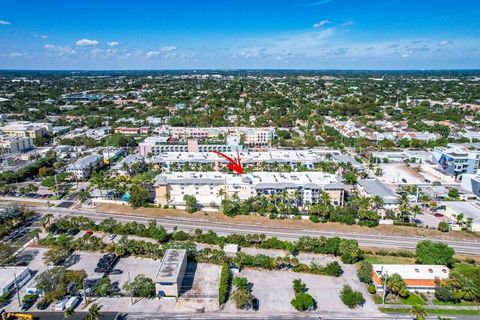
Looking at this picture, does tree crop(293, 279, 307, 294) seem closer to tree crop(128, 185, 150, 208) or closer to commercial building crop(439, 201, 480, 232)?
commercial building crop(439, 201, 480, 232)

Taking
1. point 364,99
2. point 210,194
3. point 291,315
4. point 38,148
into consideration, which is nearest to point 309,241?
point 291,315

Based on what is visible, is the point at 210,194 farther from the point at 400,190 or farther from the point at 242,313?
the point at 400,190

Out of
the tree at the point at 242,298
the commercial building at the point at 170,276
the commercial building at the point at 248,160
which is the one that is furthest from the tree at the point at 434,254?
the commercial building at the point at 248,160

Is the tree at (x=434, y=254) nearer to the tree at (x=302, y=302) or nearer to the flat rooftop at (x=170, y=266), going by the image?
the tree at (x=302, y=302)

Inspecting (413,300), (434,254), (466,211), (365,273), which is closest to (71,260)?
(365,273)

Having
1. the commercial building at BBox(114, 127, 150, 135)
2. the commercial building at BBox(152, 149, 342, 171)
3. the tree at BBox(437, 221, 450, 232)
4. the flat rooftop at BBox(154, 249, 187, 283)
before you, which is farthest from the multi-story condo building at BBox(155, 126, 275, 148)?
the flat rooftop at BBox(154, 249, 187, 283)

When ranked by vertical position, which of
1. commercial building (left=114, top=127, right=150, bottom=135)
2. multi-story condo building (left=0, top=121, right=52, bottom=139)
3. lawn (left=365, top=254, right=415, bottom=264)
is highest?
multi-story condo building (left=0, top=121, right=52, bottom=139)
